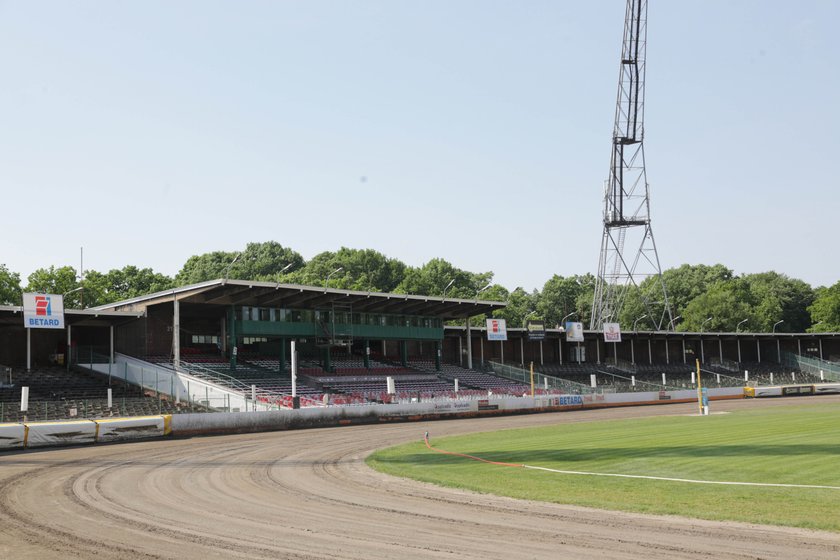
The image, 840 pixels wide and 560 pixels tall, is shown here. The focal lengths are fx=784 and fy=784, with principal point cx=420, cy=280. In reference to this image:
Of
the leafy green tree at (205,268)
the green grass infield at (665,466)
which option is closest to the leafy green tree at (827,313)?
the leafy green tree at (205,268)

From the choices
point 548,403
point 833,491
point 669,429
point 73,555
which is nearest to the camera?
point 73,555

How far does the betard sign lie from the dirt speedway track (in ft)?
82.3

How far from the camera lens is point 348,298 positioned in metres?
68.8

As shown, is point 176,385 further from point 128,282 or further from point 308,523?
point 128,282

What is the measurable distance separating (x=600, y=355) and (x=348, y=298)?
1796 inches

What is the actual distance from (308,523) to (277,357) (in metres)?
56.3

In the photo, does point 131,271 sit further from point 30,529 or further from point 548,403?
point 30,529

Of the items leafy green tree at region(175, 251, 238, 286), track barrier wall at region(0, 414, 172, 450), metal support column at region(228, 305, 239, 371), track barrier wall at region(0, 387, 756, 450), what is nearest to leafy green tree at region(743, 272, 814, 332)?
track barrier wall at region(0, 387, 756, 450)

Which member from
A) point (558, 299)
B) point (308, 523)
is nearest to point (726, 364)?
point (558, 299)

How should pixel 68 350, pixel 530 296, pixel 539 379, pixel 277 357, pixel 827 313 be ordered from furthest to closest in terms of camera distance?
1. pixel 530 296
2. pixel 827 313
3. pixel 539 379
4. pixel 277 357
5. pixel 68 350

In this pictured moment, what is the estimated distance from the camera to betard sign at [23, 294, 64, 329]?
4866cm

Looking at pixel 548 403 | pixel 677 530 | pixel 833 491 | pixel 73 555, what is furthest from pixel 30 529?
pixel 548 403

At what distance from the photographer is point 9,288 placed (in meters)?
93.3

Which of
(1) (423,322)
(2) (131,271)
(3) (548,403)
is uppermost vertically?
(2) (131,271)
